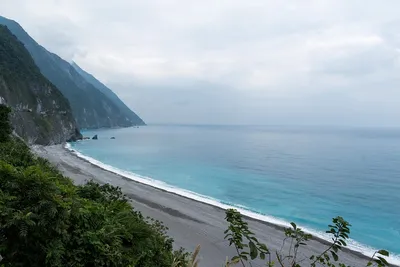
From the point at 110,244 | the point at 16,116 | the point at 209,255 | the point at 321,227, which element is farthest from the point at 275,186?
the point at 16,116

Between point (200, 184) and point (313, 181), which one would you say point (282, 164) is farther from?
point (200, 184)

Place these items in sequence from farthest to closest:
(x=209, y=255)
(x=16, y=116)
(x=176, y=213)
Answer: (x=16, y=116), (x=176, y=213), (x=209, y=255)

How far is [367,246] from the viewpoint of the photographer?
19.0 metres

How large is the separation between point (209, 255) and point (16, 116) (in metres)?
60.2

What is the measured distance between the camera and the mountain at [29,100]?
6203 centimetres

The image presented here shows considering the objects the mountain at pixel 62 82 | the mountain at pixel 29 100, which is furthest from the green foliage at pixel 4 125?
the mountain at pixel 62 82

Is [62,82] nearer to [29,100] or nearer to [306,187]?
[29,100]

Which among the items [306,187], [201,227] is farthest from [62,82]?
[201,227]

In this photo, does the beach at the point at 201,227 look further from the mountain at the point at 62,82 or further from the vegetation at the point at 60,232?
the mountain at the point at 62,82

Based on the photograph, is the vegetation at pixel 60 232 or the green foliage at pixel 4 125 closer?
the vegetation at pixel 60 232

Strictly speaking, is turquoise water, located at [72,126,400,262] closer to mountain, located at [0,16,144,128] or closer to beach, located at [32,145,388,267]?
beach, located at [32,145,388,267]

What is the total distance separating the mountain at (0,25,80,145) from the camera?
62.0 metres

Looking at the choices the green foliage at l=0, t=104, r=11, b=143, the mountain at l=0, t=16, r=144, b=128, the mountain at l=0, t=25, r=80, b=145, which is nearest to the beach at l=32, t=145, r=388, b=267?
the green foliage at l=0, t=104, r=11, b=143

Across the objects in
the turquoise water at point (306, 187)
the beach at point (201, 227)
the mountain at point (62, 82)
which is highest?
the mountain at point (62, 82)
